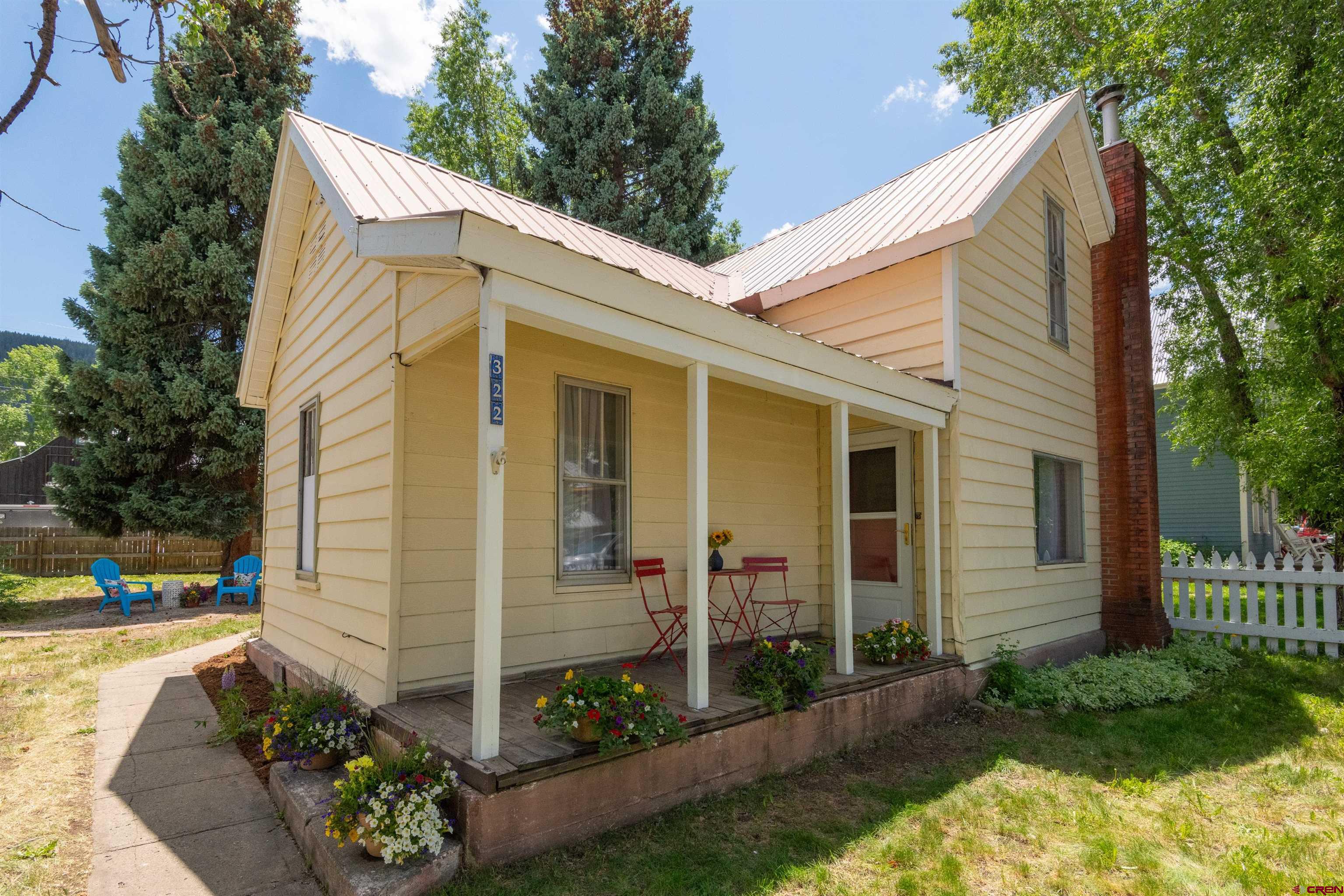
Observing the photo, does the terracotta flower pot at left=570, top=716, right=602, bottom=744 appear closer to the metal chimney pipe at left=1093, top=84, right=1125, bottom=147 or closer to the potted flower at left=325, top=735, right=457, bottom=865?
the potted flower at left=325, top=735, right=457, bottom=865

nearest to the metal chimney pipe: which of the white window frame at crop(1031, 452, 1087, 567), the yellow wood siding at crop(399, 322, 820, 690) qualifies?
the white window frame at crop(1031, 452, 1087, 567)

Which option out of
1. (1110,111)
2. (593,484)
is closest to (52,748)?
(593,484)

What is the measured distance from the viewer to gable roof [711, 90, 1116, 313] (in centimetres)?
641

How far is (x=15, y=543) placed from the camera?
15.8m

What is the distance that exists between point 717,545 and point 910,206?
410 centimetres

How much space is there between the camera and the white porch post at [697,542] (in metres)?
4.17

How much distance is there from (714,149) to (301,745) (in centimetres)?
1568

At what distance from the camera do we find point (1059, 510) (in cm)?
802

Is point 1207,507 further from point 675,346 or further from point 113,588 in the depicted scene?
point 113,588

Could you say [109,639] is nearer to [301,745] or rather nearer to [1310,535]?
[301,745]

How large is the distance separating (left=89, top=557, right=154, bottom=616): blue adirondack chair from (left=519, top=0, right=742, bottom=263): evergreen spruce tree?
437 inches

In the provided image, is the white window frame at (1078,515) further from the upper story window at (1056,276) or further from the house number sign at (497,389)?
the house number sign at (497,389)

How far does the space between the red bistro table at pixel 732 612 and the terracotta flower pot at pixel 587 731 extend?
2666mm

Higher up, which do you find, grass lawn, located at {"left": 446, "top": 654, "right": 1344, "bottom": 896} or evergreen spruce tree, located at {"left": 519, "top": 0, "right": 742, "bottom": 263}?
evergreen spruce tree, located at {"left": 519, "top": 0, "right": 742, "bottom": 263}
